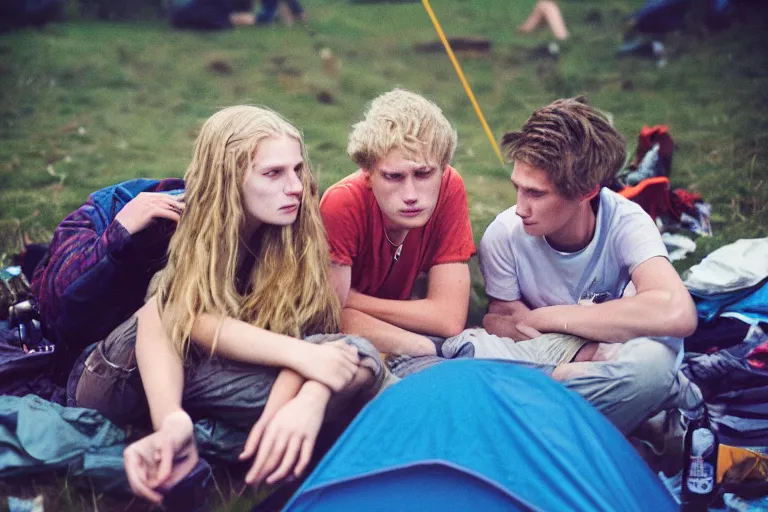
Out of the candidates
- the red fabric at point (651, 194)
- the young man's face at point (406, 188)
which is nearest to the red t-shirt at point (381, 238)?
the young man's face at point (406, 188)

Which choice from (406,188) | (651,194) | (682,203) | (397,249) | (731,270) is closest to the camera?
(406,188)

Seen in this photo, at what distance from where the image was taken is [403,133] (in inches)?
104

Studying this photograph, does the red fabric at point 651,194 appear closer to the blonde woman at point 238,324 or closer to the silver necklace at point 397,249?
the silver necklace at point 397,249

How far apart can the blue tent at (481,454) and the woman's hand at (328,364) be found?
224mm

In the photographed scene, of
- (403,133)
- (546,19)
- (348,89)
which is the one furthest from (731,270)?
(546,19)

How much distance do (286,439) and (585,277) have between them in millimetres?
1238

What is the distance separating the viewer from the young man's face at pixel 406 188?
2648mm

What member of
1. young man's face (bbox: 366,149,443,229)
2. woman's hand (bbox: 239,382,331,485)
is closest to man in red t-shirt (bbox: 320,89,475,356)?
young man's face (bbox: 366,149,443,229)

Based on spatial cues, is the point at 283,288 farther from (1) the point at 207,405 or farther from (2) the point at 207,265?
(1) the point at 207,405

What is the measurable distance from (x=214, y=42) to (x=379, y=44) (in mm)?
1407

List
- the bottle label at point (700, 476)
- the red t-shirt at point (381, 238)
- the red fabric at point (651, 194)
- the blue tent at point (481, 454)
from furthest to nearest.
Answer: the red fabric at point (651, 194) → the red t-shirt at point (381, 238) → the bottle label at point (700, 476) → the blue tent at point (481, 454)

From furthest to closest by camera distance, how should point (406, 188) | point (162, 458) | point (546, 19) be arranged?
point (546, 19), point (406, 188), point (162, 458)

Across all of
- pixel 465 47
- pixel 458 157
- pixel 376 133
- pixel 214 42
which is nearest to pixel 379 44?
pixel 465 47

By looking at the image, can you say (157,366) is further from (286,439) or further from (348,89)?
(348,89)
